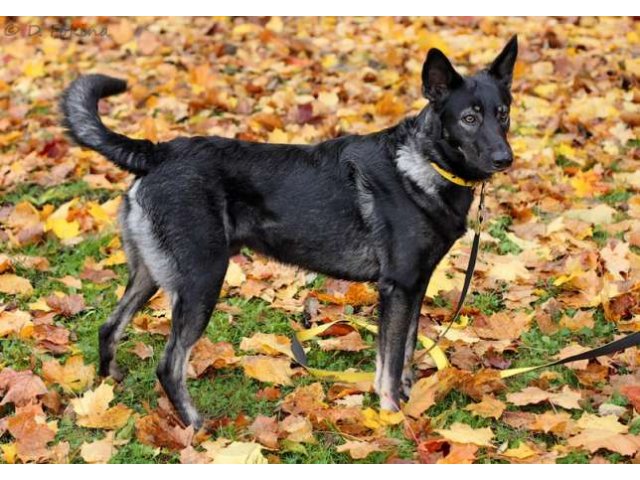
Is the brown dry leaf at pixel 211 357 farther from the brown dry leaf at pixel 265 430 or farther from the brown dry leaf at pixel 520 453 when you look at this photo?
the brown dry leaf at pixel 520 453

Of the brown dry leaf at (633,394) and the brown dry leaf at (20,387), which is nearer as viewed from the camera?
the brown dry leaf at (633,394)

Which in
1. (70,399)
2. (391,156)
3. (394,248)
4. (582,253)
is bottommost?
(70,399)

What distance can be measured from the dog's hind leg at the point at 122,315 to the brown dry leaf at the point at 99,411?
0.36m

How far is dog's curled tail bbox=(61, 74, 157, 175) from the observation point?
167 inches

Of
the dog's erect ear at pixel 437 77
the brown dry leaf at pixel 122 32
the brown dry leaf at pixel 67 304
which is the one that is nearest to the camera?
the dog's erect ear at pixel 437 77

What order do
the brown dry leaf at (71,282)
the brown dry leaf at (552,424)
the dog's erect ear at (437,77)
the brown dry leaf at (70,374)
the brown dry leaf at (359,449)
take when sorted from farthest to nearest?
1. the brown dry leaf at (71,282)
2. the brown dry leaf at (70,374)
3. the dog's erect ear at (437,77)
4. the brown dry leaf at (552,424)
5. the brown dry leaf at (359,449)

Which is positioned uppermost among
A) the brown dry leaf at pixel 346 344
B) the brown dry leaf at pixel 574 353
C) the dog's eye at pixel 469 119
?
the dog's eye at pixel 469 119

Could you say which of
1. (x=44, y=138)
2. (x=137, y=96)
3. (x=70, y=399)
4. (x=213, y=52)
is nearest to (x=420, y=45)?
(x=213, y=52)

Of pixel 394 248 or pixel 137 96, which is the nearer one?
pixel 394 248

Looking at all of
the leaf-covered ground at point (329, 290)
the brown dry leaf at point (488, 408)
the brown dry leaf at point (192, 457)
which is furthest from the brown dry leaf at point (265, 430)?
the brown dry leaf at point (488, 408)

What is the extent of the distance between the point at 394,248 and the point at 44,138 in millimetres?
5024

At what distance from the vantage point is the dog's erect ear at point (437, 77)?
4.12 metres
